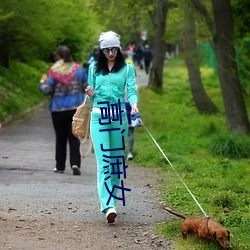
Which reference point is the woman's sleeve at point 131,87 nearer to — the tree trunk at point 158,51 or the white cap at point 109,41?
the white cap at point 109,41

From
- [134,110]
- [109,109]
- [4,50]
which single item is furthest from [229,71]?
[134,110]

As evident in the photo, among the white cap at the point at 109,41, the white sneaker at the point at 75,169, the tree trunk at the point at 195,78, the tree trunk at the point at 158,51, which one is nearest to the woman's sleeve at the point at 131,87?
the white cap at the point at 109,41

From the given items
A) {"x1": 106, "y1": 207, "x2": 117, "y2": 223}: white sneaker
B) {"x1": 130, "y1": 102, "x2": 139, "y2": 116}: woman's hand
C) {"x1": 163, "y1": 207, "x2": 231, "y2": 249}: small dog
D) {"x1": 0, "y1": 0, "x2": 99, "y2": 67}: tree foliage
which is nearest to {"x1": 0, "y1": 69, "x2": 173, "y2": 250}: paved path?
{"x1": 106, "y1": 207, "x2": 117, "y2": 223}: white sneaker

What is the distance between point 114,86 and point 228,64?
30.6ft

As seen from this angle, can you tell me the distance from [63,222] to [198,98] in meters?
18.1

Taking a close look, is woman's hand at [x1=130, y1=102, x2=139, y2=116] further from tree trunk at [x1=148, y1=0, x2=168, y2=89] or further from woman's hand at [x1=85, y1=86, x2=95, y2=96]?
tree trunk at [x1=148, y1=0, x2=168, y2=89]

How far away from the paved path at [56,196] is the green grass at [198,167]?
31 centimetres

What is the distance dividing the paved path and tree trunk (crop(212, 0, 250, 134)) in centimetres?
406

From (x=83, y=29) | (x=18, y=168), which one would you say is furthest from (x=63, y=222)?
(x=83, y=29)

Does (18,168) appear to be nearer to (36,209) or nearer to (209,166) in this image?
(209,166)

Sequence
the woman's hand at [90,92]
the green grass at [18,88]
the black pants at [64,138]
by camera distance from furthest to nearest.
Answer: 1. the green grass at [18,88]
2. the black pants at [64,138]
3. the woman's hand at [90,92]

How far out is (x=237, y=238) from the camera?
6.57 m

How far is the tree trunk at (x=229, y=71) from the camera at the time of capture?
53.5 feet

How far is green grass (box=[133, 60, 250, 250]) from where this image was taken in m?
7.32
